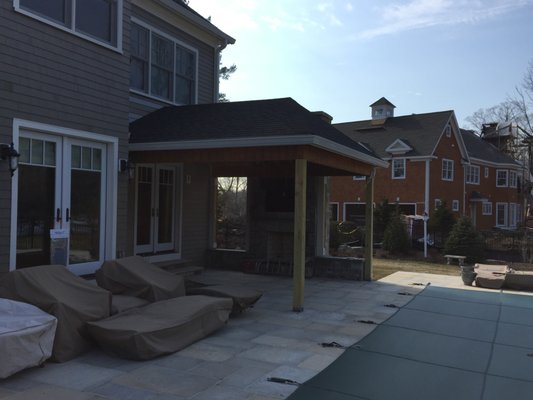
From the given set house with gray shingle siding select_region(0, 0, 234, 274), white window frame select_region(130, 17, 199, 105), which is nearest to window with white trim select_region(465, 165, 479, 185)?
white window frame select_region(130, 17, 199, 105)

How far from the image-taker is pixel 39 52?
21.2ft

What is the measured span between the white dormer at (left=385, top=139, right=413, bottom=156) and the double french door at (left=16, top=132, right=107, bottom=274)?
22.6 meters

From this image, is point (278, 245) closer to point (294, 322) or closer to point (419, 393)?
point (294, 322)

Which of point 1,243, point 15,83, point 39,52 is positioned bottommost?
point 1,243

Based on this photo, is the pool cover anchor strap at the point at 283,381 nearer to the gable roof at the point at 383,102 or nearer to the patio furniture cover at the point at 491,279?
the patio furniture cover at the point at 491,279

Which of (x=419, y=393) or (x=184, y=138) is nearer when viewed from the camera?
(x=419, y=393)

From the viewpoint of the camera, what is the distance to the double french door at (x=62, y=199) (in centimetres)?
650

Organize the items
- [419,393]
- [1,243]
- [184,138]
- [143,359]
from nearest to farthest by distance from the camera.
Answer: [419,393], [143,359], [1,243], [184,138]

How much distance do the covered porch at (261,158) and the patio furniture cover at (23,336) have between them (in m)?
3.77

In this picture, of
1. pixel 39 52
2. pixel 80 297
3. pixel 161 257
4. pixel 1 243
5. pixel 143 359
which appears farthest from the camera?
pixel 161 257

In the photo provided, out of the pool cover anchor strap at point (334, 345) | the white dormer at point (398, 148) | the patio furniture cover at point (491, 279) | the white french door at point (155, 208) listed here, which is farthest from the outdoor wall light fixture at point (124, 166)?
the white dormer at point (398, 148)

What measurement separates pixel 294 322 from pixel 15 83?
4790mm

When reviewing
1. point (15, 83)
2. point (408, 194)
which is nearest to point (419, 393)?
point (15, 83)

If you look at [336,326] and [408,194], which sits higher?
[408,194]
